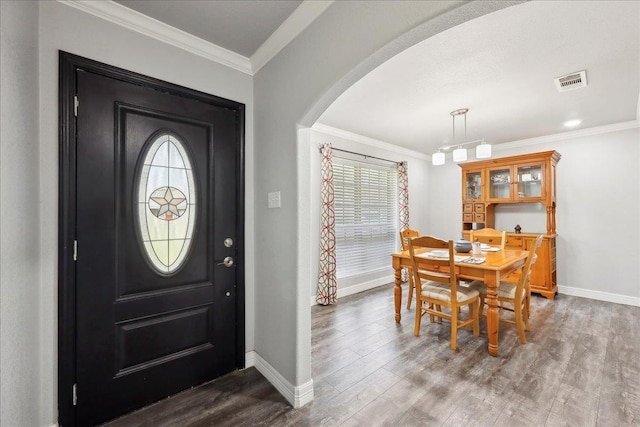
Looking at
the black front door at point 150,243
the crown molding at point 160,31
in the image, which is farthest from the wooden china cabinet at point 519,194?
the crown molding at point 160,31

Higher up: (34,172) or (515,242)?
(34,172)

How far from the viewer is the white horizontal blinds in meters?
4.22

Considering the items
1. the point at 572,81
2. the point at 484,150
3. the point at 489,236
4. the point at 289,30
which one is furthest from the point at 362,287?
the point at 289,30

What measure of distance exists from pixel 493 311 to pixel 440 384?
886 mm

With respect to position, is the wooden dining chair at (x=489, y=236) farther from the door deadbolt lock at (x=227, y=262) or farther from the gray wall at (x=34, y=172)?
the gray wall at (x=34, y=172)

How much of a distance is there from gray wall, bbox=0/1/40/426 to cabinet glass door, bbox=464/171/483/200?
5.52 metres

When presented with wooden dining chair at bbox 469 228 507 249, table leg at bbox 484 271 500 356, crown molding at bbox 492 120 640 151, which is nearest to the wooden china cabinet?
crown molding at bbox 492 120 640 151

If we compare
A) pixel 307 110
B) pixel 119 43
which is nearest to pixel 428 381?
pixel 307 110

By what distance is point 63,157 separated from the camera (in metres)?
1.54

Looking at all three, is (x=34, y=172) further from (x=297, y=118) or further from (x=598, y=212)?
(x=598, y=212)

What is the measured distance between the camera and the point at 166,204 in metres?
1.90

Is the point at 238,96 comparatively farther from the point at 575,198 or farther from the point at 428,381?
the point at 575,198

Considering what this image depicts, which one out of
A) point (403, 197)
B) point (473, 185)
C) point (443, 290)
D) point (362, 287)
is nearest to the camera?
point (443, 290)

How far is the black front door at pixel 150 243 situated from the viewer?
1624mm
